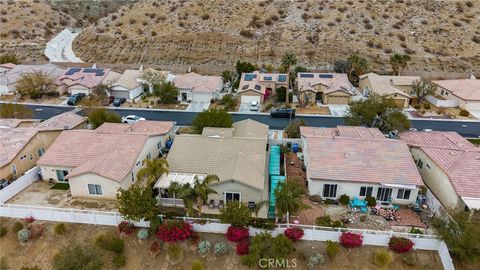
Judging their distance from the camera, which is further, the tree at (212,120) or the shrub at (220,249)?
the tree at (212,120)

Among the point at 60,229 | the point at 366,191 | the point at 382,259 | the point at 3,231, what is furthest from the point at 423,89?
the point at 3,231

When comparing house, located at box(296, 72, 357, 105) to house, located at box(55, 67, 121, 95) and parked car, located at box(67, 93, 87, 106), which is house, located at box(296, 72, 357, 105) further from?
parked car, located at box(67, 93, 87, 106)

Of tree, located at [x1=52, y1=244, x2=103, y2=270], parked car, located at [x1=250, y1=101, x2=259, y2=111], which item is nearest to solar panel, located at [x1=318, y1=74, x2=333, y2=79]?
parked car, located at [x1=250, y1=101, x2=259, y2=111]

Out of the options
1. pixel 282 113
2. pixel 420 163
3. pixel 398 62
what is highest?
pixel 398 62

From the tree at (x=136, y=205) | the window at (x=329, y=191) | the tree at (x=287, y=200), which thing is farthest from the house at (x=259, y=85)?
the tree at (x=136, y=205)

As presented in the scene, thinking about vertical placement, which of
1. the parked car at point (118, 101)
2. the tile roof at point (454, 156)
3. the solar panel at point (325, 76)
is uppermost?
the solar panel at point (325, 76)

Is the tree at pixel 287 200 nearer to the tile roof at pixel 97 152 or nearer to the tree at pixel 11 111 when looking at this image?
the tile roof at pixel 97 152

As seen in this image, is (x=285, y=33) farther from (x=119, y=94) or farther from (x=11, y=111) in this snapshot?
(x=11, y=111)

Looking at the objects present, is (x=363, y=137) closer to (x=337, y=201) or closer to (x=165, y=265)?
(x=337, y=201)
